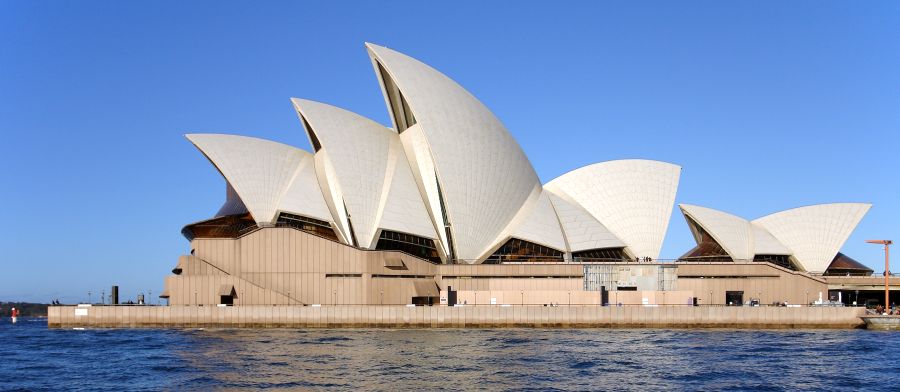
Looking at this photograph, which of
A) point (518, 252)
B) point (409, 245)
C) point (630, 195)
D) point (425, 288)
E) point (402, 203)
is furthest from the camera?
point (630, 195)

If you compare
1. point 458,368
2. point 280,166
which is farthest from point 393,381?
point 280,166

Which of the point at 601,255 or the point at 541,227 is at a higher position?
the point at 541,227

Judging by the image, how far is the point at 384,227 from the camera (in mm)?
64312

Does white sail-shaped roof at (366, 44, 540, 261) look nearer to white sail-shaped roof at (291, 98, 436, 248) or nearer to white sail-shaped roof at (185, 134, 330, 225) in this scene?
white sail-shaped roof at (291, 98, 436, 248)

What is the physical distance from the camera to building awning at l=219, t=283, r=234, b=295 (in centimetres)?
6225

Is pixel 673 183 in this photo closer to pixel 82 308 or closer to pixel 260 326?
pixel 260 326

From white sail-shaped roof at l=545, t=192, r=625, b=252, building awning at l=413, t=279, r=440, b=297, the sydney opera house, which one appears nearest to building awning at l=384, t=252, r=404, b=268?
the sydney opera house

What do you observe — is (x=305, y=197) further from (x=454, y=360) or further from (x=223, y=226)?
(x=454, y=360)

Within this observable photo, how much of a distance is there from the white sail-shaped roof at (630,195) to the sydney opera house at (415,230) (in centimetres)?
27

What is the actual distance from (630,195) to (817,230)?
1765cm

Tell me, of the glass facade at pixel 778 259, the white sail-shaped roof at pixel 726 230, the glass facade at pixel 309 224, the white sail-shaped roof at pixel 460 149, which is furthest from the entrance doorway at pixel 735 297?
the glass facade at pixel 309 224

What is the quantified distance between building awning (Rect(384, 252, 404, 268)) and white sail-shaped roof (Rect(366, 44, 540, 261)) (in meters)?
5.04

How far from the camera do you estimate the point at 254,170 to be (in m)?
65.8

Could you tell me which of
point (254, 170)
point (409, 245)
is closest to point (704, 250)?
point (409, 245)
